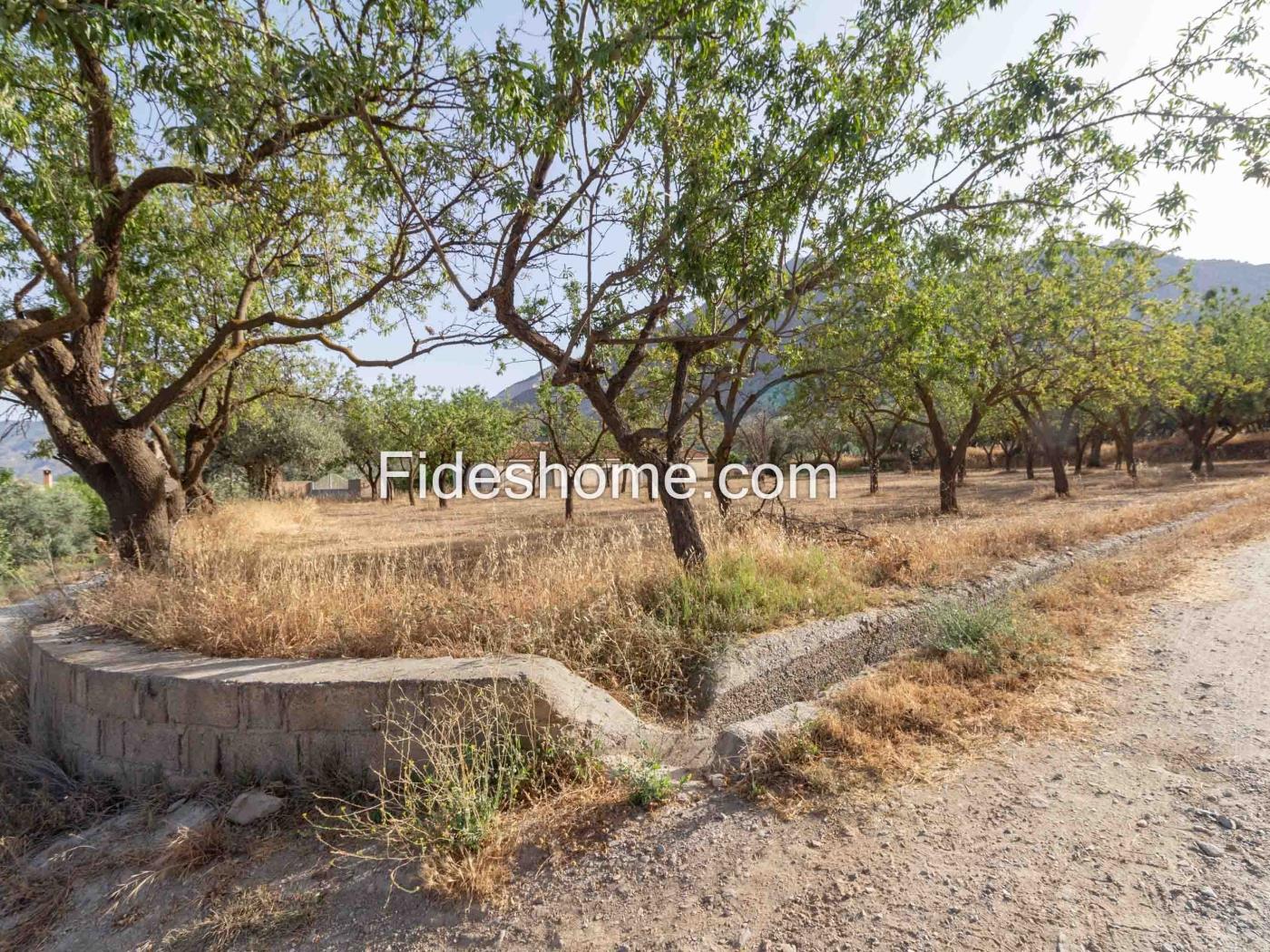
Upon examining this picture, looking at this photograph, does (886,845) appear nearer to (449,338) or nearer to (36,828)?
(36,828)

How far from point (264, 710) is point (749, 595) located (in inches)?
139

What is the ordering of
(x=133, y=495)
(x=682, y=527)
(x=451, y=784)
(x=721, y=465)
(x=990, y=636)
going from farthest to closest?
(x=721, y=465) → (x=133, y=495) → (x=682, y=527) → (x=990, y=636) → (x=451, y=784)

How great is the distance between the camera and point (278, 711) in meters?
3.18

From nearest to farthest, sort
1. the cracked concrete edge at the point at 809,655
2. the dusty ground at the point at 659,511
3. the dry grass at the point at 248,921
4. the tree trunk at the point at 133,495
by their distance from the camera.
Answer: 1. the dry grass at the point at 248,921
2. the cracked concrete edge at the point at 809,655
3. the tree trunk at the point at 133,495
4. the dusty ground at the point at 659,511

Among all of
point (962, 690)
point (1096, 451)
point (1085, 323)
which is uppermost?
point (1085, 323)

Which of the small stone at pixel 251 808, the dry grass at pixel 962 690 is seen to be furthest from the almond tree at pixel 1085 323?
the small stone at pixel 251 808

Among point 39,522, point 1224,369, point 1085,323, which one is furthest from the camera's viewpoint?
point 1224,369

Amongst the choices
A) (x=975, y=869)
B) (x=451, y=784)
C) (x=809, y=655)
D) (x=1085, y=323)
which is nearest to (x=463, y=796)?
(x=451, y=784)

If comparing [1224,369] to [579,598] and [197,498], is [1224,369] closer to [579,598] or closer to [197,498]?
[579,598]

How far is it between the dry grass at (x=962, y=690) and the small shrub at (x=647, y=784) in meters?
0.51

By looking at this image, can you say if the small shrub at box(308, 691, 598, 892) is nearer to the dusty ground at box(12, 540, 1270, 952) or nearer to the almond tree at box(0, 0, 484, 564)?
the dusty ground at box(12, 540, 1270, 952)

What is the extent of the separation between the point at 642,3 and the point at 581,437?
1445 centimetres

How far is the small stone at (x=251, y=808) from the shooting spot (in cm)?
296

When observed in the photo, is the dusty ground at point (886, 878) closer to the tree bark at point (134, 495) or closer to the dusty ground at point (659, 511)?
the tree bark at point (134, 495)
